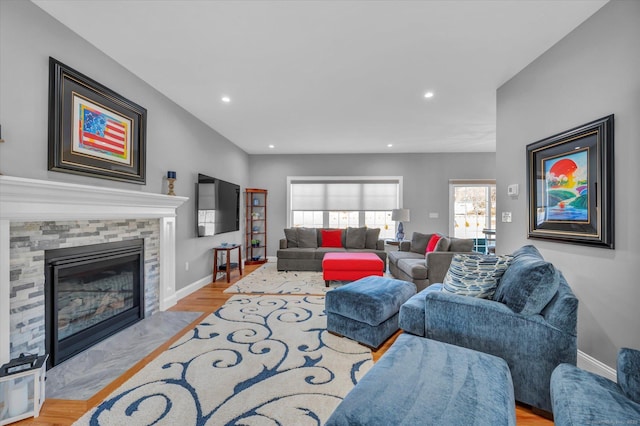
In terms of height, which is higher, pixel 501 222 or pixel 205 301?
pixel 501 222

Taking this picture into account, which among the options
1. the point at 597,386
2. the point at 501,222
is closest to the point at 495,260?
the point at 597,386

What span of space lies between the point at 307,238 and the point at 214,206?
85.8 inches

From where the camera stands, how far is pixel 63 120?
220 centimetres

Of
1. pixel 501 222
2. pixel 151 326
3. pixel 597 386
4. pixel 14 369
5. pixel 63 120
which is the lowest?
pixel 151 326

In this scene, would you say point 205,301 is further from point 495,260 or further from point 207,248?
point 495,260

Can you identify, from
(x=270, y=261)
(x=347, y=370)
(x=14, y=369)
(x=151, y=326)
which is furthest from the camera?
(x=270, y=261)

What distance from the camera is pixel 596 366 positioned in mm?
2008

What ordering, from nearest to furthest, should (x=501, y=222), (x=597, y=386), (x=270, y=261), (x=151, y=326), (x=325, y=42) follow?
(x=597, y=386) → (x=325, y=42) → (x=151, y=326) → (x=501, y=222) → (x=270, y=261)

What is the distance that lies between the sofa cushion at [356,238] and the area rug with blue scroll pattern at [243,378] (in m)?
3.15

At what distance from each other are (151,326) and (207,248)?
1.85 metres

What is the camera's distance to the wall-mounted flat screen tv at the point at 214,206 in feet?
14.0

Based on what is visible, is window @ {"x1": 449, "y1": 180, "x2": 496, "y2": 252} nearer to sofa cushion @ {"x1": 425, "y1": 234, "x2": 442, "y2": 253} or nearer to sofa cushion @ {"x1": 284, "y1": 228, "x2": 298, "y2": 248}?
sofa cushion @ {"x1": 425, "y1": 234, "x2": 442, "y2": 253}

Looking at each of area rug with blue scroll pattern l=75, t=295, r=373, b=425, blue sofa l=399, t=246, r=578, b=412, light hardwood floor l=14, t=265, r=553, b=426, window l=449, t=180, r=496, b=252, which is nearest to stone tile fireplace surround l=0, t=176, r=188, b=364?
light hardwood floor l=14, t=265, r=553, b=426

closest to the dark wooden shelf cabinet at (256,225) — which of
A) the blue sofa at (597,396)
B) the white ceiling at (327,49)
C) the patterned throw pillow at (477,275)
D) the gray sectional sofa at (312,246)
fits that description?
the gray sectional sofa at (312,246)
